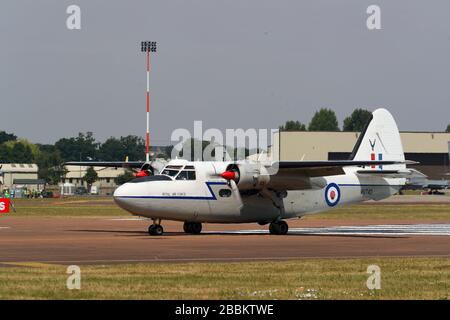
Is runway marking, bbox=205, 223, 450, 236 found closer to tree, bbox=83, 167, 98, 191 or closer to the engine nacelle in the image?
the engine nacelle

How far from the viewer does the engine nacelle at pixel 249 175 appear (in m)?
Result: 38.8

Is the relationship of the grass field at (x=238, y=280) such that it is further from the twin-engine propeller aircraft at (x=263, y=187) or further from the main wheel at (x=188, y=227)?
the main wheel at (x=188, y=227)

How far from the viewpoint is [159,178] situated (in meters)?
37.8

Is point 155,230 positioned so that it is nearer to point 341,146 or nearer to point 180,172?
point 180,172

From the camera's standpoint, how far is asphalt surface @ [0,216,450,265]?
27.9 m

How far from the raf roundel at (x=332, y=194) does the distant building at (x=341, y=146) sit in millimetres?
90047

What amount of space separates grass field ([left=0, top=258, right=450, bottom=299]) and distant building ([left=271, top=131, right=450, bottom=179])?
357 ft

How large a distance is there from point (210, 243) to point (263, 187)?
21.8 ft

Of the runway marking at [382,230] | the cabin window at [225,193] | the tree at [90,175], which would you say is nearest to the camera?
the cabin window at [225,193]

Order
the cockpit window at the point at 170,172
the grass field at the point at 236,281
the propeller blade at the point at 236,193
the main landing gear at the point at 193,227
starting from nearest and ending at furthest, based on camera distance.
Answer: the grass field at the point at 236,281 < the cockpit window at the point at 170,172 < the propeller blade at the point at 236,193 < the main landing gear at the point at 193,227

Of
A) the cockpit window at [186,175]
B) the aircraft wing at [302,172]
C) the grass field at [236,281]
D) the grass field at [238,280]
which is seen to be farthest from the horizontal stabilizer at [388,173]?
the grass field at [236,281]

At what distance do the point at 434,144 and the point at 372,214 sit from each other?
259ft

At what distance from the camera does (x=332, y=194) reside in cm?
4288
